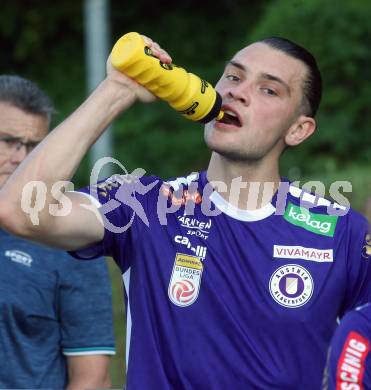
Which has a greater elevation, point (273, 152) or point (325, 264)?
point (273, 152)

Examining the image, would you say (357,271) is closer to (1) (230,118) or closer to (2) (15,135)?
(1) (230,118)

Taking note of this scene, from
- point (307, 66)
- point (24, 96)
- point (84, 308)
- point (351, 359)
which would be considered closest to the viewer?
point (351, 359)

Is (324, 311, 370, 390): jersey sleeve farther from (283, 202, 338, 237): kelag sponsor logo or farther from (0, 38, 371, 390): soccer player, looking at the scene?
(283, 202, 338, 237): kelag sponsor logo

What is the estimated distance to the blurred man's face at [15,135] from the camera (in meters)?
4.24

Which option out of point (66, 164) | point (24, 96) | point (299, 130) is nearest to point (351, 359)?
point (66, 164)

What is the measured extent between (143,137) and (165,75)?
803cm

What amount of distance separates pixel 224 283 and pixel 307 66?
1010mm

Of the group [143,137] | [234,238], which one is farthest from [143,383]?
[143,137]

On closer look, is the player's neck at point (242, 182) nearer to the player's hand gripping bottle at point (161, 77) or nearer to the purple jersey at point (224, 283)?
the purple jersey at point (224, 283)

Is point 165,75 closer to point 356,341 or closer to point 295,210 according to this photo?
point 295,210

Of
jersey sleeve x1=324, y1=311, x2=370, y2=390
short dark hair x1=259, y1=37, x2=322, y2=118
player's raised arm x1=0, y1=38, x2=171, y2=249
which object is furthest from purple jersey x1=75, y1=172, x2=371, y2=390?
jersey sleeve x1=324, y1=311, x2=370, y2=390

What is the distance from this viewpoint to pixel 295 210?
12.5ft

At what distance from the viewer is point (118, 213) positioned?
3.58 meters

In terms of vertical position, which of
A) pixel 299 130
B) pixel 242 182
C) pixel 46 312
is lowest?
pixel 46 312
